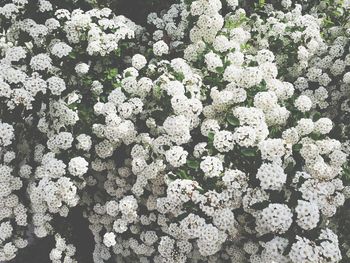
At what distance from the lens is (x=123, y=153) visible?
Answer: 16.0 feet

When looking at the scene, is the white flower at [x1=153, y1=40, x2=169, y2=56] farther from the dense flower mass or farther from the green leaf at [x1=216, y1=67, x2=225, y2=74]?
the green leaf at [x1=216, y1=67, x2=225, y2=74]

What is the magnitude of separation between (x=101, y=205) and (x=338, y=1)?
3591 millimetres

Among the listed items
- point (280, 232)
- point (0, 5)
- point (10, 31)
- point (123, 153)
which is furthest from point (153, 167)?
point (0, 5)

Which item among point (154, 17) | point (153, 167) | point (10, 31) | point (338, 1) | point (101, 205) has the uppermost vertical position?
point (338, 1)

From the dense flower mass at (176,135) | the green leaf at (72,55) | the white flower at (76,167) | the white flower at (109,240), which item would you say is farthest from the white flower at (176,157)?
the green leaf at (72,55)

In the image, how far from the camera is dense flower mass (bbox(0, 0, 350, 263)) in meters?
3.92

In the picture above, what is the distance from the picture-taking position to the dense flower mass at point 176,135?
3.92 m

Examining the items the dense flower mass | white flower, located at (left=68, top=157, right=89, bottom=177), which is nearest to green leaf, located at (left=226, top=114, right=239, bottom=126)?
the dense flower mass

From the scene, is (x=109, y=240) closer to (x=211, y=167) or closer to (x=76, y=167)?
(x=76, y=167)

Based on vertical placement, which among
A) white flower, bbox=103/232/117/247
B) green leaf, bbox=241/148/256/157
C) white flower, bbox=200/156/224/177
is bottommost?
white flower, bbox=103/232/117/247

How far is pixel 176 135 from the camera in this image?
14.0 ft

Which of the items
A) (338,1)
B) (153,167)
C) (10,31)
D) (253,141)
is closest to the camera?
(253,141)

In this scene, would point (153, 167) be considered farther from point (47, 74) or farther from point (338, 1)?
point (338, 1)

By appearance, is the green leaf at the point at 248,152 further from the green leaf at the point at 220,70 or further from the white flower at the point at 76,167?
the white flower at the point at 76,167
